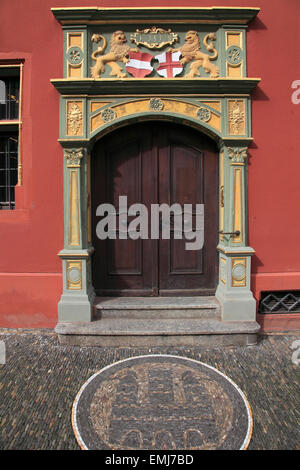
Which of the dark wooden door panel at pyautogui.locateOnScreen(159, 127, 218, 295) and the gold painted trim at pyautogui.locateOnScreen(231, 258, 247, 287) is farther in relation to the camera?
the dark wooden door panel at pyautogui.locateOnScreen(159, 127, 218, 295)

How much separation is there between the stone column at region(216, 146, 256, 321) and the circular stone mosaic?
105 centimetres

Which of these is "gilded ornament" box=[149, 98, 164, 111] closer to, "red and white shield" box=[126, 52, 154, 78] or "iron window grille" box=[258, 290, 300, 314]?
"red and white shield" box=[126, 52, 154, 78]

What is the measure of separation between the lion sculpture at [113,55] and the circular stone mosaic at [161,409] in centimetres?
382

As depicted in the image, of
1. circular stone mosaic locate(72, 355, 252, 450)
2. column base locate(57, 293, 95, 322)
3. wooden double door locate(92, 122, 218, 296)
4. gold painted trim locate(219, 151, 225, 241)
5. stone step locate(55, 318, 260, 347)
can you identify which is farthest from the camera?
wooden double door locate(92, 122, 218, 296)

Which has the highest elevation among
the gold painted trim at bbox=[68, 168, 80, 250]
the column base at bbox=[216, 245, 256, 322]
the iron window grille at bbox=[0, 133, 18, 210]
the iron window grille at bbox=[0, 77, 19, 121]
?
the iron window grille at bbox=[0, 77, 19, 121]

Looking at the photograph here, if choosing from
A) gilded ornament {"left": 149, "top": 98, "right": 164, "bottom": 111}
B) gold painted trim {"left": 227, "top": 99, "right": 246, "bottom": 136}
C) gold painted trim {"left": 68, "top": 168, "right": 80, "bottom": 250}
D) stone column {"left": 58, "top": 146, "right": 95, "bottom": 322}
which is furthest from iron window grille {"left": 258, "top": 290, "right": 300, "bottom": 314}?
gilded ornament {"left": 149, "top": 98, "right": 164, "bottom": 111}

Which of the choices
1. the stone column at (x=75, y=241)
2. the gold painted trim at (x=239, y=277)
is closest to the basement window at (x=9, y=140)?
the stone column at (x=75, y=241)

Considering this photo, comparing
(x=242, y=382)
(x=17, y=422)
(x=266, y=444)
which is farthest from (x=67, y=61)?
(x=266, y=444)

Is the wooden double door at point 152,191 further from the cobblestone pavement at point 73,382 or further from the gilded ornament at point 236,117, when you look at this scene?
the cobblestone pavement at point 73,382

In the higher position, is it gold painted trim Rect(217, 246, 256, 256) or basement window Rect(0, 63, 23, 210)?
basement window Rect(0, 63, 23, 210)

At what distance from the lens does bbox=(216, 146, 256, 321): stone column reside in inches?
152

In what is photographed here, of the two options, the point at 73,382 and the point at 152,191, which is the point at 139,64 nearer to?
the point at 152,191

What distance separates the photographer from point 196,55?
390cm

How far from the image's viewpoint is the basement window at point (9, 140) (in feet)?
14.0
